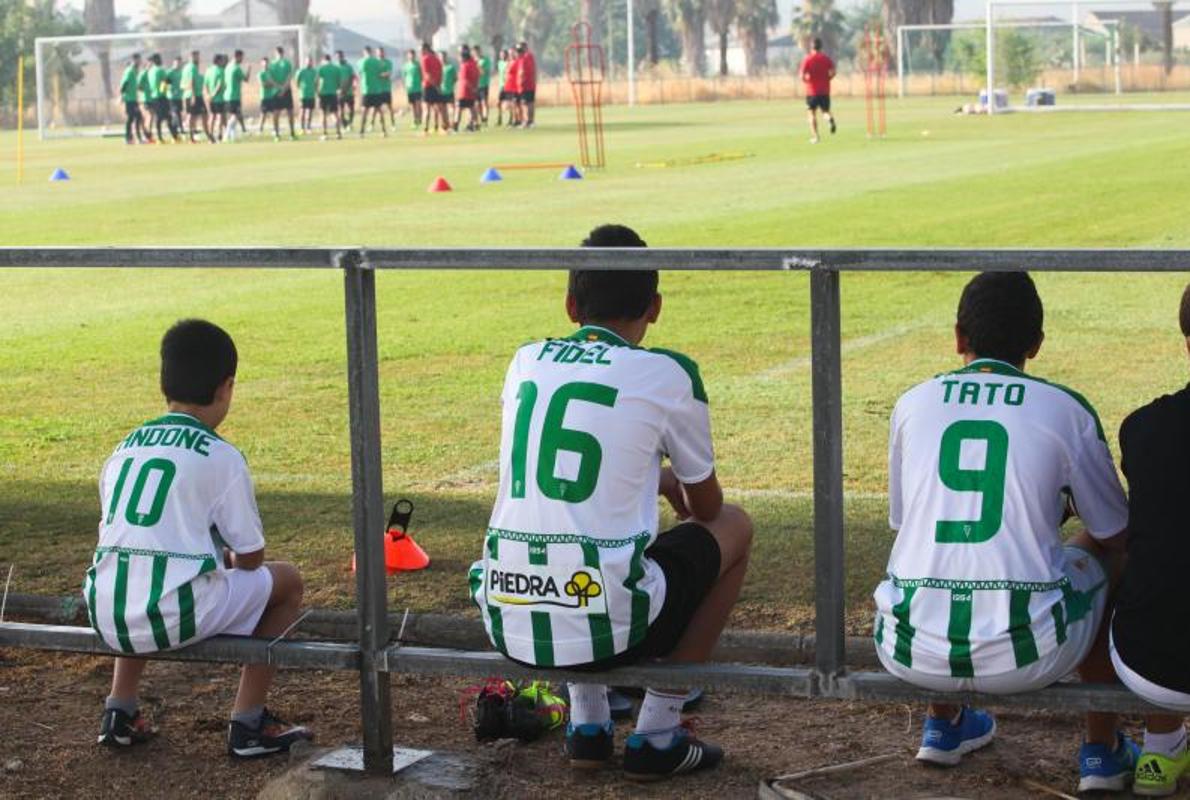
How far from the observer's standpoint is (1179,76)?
200ft

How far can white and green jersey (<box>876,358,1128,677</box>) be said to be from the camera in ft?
13.2

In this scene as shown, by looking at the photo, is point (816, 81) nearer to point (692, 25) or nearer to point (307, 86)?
point (307, 86)

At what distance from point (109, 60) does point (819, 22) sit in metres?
43.9

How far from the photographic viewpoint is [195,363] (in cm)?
470

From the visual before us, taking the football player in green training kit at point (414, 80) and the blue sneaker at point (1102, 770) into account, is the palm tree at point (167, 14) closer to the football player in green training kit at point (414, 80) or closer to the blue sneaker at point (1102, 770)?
the football player in green training kit at point (414, 80)

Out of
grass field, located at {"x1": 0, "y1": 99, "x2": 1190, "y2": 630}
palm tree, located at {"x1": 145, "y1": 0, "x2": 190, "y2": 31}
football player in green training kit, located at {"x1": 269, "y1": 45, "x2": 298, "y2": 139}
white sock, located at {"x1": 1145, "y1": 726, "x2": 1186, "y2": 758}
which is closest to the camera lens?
white sock, located at {"x1": 1145, "y1": 726, "x2": 1186, "y2": 758}

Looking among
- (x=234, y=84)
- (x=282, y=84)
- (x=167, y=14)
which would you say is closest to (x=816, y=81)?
(x=282, y=84)

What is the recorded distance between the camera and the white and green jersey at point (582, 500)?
424cm

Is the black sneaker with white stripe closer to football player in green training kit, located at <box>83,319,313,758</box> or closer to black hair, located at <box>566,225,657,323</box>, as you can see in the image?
football player in green training kit, located at <box>83,319,313,758</box>

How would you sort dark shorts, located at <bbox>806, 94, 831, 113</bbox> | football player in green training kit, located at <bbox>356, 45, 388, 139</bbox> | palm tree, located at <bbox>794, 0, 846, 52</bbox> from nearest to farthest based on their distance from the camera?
dark shorts, located at <bbox>806, 94, 831, 113</bbox>
football player in green training kit, located at <bbox>356, 45, 388, 139</bbox>
palm tree, located at <bbox>794, 0, 846, 52</bbox>

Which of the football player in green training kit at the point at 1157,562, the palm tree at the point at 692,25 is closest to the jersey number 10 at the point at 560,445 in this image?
the football player in green training kit at the point at 1157,562

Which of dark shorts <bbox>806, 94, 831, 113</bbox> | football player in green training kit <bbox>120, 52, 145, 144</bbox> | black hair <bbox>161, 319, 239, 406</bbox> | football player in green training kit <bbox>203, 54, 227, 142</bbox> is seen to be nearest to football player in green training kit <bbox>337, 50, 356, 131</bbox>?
football player in green training kit <bbox>203, 54, 227, 142</bbox>

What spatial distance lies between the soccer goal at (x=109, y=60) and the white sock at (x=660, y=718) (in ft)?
136

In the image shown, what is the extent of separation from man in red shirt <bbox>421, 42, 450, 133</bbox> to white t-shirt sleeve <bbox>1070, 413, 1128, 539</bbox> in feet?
133
